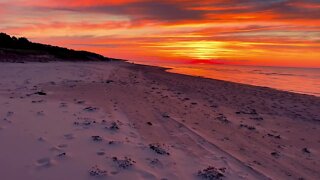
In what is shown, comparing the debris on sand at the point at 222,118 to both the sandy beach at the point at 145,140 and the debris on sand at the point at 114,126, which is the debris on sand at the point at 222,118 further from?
the debris on sand at the point at 114,126

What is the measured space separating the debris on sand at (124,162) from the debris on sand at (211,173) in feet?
4.01

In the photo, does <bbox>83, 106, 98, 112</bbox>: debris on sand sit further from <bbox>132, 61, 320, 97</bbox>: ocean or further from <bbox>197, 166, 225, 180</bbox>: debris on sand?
<bbox>132, 61, 320, 97</bbox>: ocean

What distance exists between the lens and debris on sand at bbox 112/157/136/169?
6.17m

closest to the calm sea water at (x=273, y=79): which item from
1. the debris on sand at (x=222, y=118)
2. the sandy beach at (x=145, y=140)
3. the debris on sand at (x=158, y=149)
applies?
the debris on sand at (x=222, y=118)

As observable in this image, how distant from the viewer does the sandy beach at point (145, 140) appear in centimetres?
614

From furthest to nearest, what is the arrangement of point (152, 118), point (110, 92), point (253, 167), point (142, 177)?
point (110, 92), point (152, 118), point (253, 167), point (142, 177)

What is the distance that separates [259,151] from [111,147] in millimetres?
3439

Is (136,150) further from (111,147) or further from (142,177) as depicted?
(142,177)

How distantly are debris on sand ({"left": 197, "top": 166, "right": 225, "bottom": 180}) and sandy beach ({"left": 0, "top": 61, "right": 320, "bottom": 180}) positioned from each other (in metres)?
0.02

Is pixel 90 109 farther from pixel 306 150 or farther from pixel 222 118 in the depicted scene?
pixel 306 150

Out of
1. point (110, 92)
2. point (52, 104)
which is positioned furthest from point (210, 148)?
point (110, 92)

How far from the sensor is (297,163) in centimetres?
759

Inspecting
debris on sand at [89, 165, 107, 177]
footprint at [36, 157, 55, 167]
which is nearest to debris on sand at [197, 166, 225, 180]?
debris on sand at [89, 165, 107, 177]

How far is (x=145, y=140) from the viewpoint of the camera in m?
8.02
